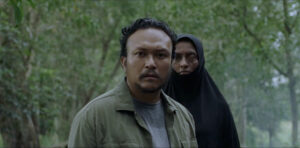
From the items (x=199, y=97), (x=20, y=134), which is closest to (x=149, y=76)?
(x=199, y=97)

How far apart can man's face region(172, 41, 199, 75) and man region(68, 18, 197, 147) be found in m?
1.08

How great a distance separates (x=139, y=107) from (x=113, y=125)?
0.22 meters

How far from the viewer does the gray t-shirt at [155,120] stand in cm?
178

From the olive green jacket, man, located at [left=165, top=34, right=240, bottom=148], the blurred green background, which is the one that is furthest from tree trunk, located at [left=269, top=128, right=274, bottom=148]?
the olive green jacket

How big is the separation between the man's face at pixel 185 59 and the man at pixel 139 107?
1081mm

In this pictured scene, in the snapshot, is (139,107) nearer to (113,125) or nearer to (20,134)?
(113,125)

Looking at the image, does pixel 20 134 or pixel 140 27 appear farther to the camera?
pixel 20 134

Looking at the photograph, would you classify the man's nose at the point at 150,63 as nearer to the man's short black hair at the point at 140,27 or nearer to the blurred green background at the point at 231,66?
the man's short black hair at the point at 140,27

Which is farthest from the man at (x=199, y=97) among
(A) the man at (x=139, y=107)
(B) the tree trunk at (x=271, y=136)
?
(B) the tree trunk at (x=271, y=136)

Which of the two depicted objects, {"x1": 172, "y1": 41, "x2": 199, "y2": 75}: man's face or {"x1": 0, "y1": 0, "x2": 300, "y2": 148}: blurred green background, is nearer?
{"x1": 172, "y1": 41, "x2": 199, "y2": 75}: man's face

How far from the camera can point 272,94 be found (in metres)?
7.71

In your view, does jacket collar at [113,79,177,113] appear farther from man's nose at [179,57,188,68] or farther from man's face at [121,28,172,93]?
man's nose at [179,57,188,68]

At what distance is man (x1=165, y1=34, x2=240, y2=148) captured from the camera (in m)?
3.01

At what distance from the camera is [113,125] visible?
1.64 metres
